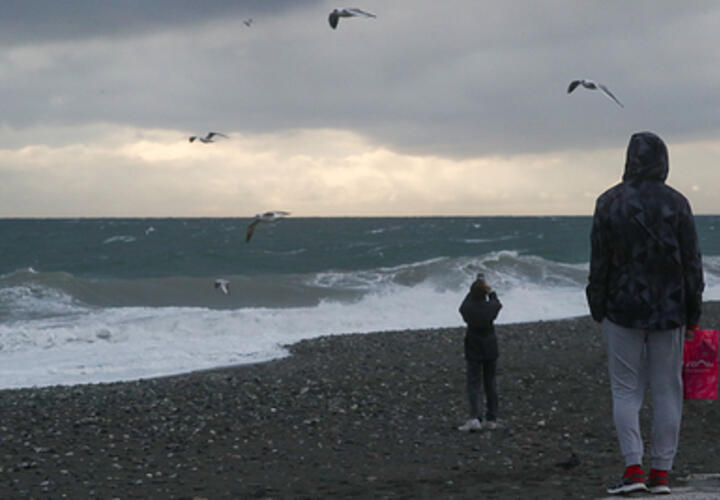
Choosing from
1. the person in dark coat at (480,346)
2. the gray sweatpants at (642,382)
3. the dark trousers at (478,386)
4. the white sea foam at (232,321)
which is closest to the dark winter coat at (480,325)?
the person in dark coat at (480,346)

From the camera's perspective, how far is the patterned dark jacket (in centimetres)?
491

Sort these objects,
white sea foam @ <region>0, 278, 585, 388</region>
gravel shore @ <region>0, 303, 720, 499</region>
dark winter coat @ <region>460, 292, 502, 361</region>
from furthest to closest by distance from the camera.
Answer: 1. white sea foam @ <region>0, 278, 585, 388</region>
2. dark winter coat @ <region>460, 292, 502, 361</region>
3. gravel shore @ <region>0, 303, 720, 499</region>

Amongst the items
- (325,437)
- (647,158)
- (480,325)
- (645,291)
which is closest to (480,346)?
(480,325)

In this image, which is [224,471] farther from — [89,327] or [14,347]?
[89,327]

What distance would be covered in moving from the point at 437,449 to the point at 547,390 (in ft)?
11.0

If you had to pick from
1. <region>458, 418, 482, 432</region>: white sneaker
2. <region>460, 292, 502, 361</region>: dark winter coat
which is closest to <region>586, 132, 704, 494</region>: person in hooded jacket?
<region>460, 292, 502, 361</region>: dark winter coat

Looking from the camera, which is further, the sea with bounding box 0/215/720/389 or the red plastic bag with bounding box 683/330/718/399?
the sea with bounding box 0/215/720/389

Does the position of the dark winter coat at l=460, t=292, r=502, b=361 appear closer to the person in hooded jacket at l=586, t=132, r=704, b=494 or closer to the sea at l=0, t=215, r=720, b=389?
the person in hooded jacket at l=586, t=132, r=704, b=494

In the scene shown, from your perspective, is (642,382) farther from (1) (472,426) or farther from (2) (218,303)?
(2) (218,303)

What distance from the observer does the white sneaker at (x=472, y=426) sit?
9000mm

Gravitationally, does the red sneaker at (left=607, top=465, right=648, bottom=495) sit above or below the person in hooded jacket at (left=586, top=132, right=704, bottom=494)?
below

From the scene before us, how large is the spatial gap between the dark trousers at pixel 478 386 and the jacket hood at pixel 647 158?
431cm

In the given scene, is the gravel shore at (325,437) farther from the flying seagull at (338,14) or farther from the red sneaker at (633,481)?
the flying seagull at (338,14)

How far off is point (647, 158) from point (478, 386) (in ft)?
→ 15.0
